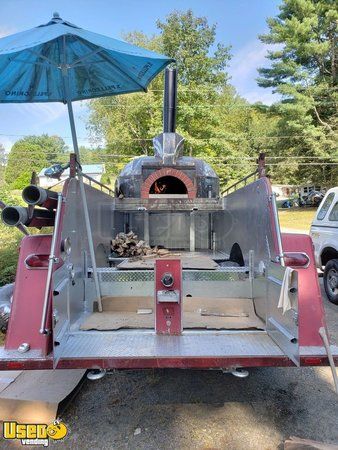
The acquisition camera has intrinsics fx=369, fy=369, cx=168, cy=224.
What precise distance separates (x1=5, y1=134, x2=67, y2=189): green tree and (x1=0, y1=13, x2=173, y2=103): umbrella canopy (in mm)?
59104

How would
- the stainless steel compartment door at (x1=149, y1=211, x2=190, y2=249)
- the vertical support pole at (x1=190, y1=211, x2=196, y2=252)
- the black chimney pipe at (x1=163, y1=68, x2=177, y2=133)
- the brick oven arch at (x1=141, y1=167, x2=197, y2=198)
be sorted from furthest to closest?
the black chimney pipe at (x1=163, y1=68, x2=177, y2=133) → the stainless steel compartment door at (x1=149, y1=211, x2=190, y2=249) → the brick oven arch at (x1=141, y1=167, x2=197, y2=198) → the vertical support pole at (x1=190, y1=211, x2=196, y2=252)

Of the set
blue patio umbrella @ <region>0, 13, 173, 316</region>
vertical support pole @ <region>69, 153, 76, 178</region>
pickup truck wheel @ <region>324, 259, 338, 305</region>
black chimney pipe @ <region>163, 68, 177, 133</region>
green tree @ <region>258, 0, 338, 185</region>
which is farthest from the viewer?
green tree @ <region>258, 0, 338, 185</region>

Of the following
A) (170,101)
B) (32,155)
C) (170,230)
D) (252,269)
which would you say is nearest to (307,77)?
(170,101)

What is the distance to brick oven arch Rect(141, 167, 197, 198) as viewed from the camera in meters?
6.19

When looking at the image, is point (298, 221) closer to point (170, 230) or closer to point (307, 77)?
point (307, 77)

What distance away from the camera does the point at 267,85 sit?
2809cm

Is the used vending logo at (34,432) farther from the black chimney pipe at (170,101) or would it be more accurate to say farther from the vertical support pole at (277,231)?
the black chimney pipe at (170,101)

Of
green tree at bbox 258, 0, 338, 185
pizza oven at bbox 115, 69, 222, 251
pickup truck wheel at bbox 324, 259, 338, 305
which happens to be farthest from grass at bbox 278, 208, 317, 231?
pizza oven at bbox 115, 69, 222, 251

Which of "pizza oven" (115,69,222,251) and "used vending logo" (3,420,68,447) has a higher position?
"pizza oven" (115,69,222,251)

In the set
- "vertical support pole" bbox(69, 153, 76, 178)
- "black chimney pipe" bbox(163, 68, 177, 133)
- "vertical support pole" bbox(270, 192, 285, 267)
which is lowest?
"vertical support pole" bbox(270, 192, 285, 267)

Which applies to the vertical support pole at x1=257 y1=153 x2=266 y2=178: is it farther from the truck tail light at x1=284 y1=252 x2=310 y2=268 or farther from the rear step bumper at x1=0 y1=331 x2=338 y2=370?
the rear step bumper at x1=0 y1=331 x2=338 y2=370

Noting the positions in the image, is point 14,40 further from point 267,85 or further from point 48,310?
point 267,85

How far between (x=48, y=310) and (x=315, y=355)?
1.85m

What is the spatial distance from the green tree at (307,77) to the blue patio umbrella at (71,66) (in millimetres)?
24357
